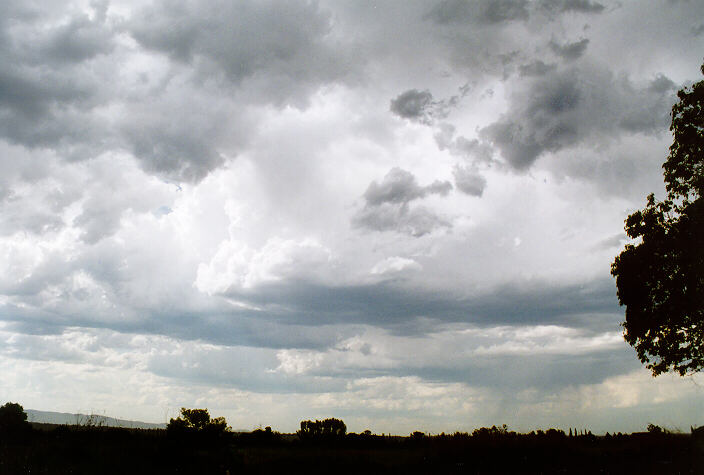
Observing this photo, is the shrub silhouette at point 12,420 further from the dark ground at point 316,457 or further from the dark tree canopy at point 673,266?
the dark tree canopy at point 673,266

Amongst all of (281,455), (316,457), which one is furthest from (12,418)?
(316,457)

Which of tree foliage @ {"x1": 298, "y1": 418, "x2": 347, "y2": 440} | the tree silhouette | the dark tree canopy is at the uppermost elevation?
the dark tree canopy

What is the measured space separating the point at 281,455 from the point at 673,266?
22.8 metres

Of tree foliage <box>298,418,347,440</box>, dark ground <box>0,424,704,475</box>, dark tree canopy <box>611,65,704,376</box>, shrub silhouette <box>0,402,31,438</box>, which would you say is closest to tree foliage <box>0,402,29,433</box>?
shrub silhouette <box>0,402,31,438</box>

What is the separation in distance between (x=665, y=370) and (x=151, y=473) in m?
26.9

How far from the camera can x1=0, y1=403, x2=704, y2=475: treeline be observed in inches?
875

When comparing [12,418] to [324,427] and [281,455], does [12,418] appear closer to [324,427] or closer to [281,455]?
[281,455]

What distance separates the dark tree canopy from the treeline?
531 centimetres

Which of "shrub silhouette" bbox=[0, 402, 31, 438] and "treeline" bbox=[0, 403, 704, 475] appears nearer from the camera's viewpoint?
"treeline" bbox=[0, 403, 704, 475]

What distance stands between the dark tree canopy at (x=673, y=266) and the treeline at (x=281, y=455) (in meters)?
5.31

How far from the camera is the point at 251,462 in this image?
75.4ft

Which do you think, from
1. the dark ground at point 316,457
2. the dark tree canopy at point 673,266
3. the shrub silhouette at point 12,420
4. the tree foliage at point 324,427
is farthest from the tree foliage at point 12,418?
the dark tree canopy at point 673,266

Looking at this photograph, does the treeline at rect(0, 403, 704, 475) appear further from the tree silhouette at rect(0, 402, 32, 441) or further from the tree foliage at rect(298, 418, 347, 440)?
the tree foliage at rect(298, 418, 347, 440)

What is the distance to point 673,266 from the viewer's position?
92.1ft
